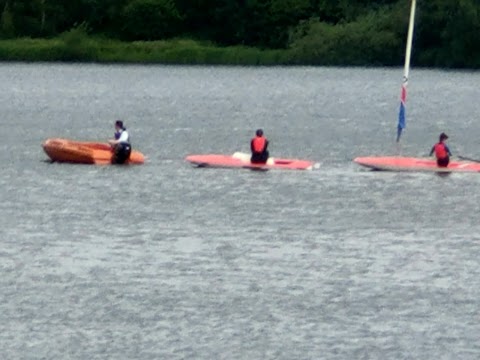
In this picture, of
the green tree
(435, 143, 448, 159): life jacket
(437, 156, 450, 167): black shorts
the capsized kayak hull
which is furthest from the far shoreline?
(435, 143, 448, 159): life jacket

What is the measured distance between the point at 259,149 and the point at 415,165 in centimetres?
499

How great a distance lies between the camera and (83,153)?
63.6 m

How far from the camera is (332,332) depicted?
123 ft

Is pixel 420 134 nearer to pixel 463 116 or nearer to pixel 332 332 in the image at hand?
pixel 463 116

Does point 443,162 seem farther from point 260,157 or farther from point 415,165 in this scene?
point 260,157

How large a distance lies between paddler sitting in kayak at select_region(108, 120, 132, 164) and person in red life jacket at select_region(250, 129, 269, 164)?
404cm

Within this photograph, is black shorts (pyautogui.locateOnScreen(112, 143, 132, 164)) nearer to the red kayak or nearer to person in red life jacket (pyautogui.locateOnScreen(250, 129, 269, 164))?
the red kayak

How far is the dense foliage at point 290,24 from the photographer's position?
14350cm

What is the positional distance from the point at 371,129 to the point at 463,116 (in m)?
13.7

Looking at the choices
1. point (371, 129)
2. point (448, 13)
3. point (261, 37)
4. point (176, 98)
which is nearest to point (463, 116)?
point (371, 129)

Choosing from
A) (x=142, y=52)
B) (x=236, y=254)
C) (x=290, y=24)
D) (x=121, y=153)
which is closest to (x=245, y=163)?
(x=121, y=153)

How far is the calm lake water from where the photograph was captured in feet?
121

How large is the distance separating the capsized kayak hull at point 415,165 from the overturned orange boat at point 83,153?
8.14m

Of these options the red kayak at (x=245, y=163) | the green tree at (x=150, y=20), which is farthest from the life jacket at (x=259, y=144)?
the green tree at (x=150, y=20)
